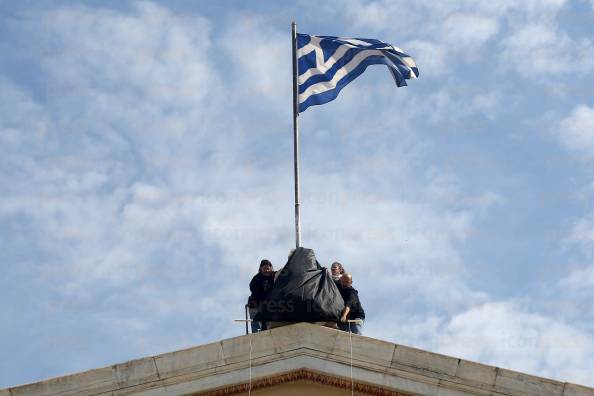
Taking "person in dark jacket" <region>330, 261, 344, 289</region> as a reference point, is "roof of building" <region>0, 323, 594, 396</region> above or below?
below

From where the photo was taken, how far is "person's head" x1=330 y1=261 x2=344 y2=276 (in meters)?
18.8

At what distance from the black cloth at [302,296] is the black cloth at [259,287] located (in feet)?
2.27

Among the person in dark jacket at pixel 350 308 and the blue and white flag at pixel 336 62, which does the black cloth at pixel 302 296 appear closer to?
the person in dark jacket at pixel 350 308

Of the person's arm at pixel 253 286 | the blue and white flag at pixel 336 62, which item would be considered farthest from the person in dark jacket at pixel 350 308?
the blue and white flag at pixel 336 62

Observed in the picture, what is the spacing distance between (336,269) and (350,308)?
1338 mm

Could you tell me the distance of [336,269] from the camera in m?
18.9

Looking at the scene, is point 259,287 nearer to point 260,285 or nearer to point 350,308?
point 260,285

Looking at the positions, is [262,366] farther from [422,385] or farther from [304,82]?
[304,82]

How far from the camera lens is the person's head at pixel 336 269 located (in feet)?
61.7

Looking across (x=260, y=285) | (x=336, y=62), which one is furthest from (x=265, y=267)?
(x=336, y=62)

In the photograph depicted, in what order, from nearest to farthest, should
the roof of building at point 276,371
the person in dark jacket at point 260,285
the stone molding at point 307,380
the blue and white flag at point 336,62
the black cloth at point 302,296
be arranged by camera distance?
the roof of building at point 276,371 < the stone molding at point 307,380 < the black cloth at point 302,296 < the person in dark jacket at point 260,285 < the blue and white flag at point 336,62

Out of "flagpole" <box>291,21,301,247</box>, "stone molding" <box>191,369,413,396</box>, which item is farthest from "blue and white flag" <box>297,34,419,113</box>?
"stone molding" <box>191,369,413,396</box>

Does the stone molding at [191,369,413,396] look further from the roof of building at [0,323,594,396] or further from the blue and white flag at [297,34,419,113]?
the blue and white flag at [297,34,419,113]

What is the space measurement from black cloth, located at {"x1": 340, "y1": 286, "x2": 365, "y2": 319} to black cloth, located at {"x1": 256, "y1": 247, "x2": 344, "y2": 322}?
1.37 feet
